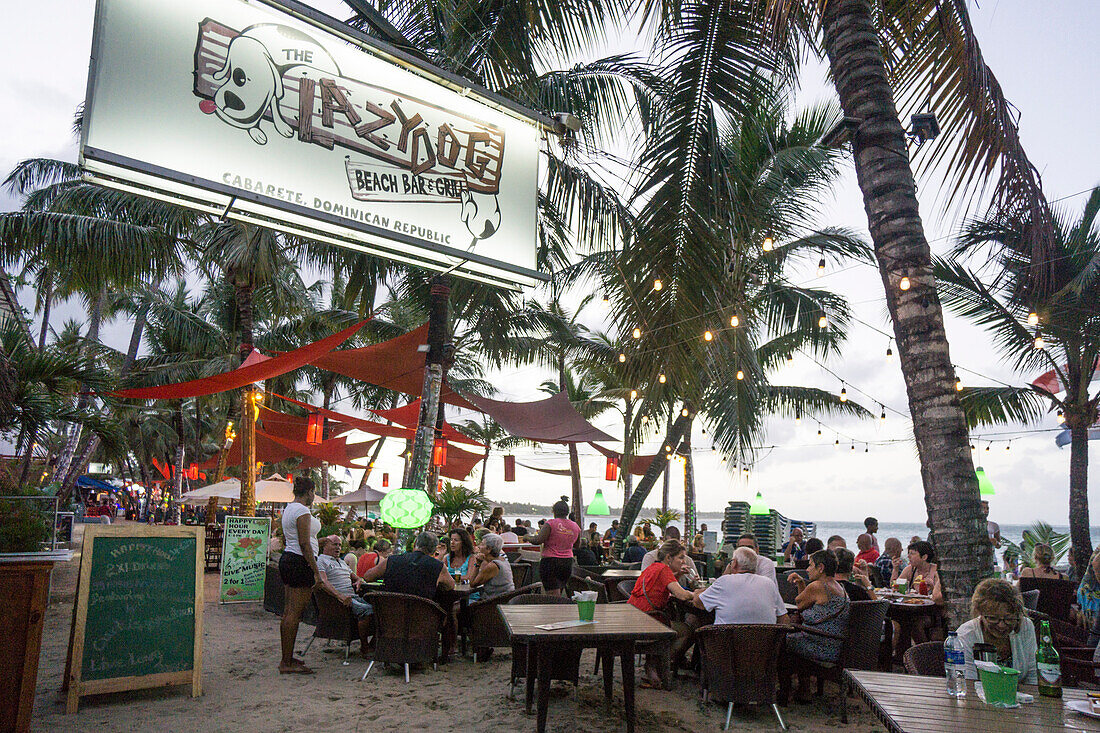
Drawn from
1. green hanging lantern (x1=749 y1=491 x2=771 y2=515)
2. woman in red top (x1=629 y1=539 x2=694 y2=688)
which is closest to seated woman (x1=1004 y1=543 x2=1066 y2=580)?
woman in red top (x1=629 y1=539 x2=694 y2=688)

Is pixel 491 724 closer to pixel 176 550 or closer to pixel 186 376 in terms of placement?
pixel 176 550

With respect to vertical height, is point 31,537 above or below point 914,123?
below

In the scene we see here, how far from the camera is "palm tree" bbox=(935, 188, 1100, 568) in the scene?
10.0m

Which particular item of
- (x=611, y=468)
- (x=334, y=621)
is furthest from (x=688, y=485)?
(x=334, y=621)

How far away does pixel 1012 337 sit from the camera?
11469 millimetres

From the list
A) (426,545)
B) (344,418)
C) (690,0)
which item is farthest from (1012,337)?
(344,418)

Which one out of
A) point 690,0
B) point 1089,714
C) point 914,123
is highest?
point 690,0

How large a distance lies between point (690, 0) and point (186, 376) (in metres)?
22.1

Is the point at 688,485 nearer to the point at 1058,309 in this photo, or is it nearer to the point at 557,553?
the point at 1058,309

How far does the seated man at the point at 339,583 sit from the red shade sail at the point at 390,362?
3.61 meters

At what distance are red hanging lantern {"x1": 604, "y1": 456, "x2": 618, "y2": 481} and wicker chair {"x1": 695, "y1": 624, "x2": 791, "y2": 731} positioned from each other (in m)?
11.8

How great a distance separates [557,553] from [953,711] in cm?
599

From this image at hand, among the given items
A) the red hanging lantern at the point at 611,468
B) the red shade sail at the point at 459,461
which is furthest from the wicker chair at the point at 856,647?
the red shade sail at the point at 459,461

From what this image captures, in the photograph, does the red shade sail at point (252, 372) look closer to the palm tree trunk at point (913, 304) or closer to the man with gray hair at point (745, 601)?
the man with gray hair at point (745, 601)
